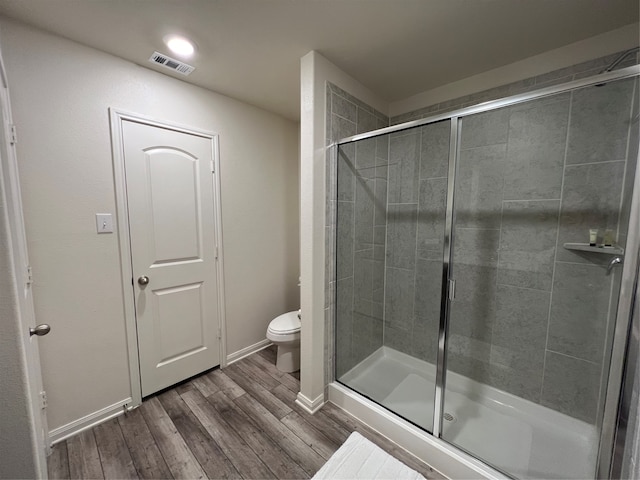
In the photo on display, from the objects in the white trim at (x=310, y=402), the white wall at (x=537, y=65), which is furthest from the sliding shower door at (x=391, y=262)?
the white wall at (x=537, y=65)

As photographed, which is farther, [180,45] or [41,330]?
[180,45]

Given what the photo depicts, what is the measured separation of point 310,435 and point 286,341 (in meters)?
0.70

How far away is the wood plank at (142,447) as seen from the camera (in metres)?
1.34

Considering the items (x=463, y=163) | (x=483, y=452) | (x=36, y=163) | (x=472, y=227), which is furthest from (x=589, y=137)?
(x=36, y=163)

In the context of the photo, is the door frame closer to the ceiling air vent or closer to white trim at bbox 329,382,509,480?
the ceiling air vent

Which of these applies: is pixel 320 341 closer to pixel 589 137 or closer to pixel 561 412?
pixel 561 412

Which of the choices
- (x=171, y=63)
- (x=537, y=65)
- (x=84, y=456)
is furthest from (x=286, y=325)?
(x=537, y=65)

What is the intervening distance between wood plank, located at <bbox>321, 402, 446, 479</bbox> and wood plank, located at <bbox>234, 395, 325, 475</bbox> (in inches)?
12.1

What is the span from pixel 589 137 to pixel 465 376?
5.89 feet

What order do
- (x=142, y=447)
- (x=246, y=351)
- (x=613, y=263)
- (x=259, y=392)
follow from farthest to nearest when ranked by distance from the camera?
(x=246, y=351) < (x=259, y=392) < (x=142, y=447) < (x=613, y=263)

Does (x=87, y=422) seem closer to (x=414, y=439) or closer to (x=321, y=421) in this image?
(x=321, y=421)

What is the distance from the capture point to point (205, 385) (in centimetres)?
202

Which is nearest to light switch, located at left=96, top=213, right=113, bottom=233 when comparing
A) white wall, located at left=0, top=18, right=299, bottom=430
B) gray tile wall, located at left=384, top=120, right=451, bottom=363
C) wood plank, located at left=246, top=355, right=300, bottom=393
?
white wall, located at left=0, top=18, right=299, bottom=430

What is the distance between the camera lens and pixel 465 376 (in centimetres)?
195
